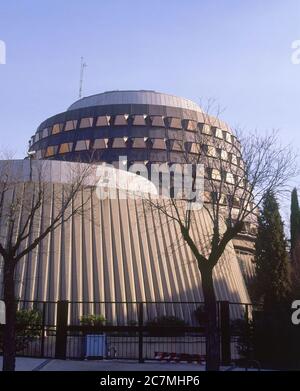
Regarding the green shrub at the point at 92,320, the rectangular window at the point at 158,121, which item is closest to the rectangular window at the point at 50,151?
the rectangular window at the point at 158,121

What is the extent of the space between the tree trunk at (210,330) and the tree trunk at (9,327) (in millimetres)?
4808

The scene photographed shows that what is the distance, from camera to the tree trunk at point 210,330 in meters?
12.4

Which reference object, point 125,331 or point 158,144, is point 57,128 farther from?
point 125,331

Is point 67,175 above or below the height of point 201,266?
above

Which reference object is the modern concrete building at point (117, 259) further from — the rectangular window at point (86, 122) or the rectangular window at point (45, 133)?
the rectangular window at point (45, 133)

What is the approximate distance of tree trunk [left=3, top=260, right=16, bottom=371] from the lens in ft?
39.4

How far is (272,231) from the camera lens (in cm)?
3797

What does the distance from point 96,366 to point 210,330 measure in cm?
368

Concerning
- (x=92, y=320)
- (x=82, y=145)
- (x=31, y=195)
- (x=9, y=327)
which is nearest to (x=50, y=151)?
(x=82, y=145)

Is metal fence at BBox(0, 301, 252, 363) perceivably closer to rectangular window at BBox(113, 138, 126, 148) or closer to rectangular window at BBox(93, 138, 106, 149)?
rectangular window at BBox(113, 138, 126, 148)

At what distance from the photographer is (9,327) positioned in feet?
40.7
